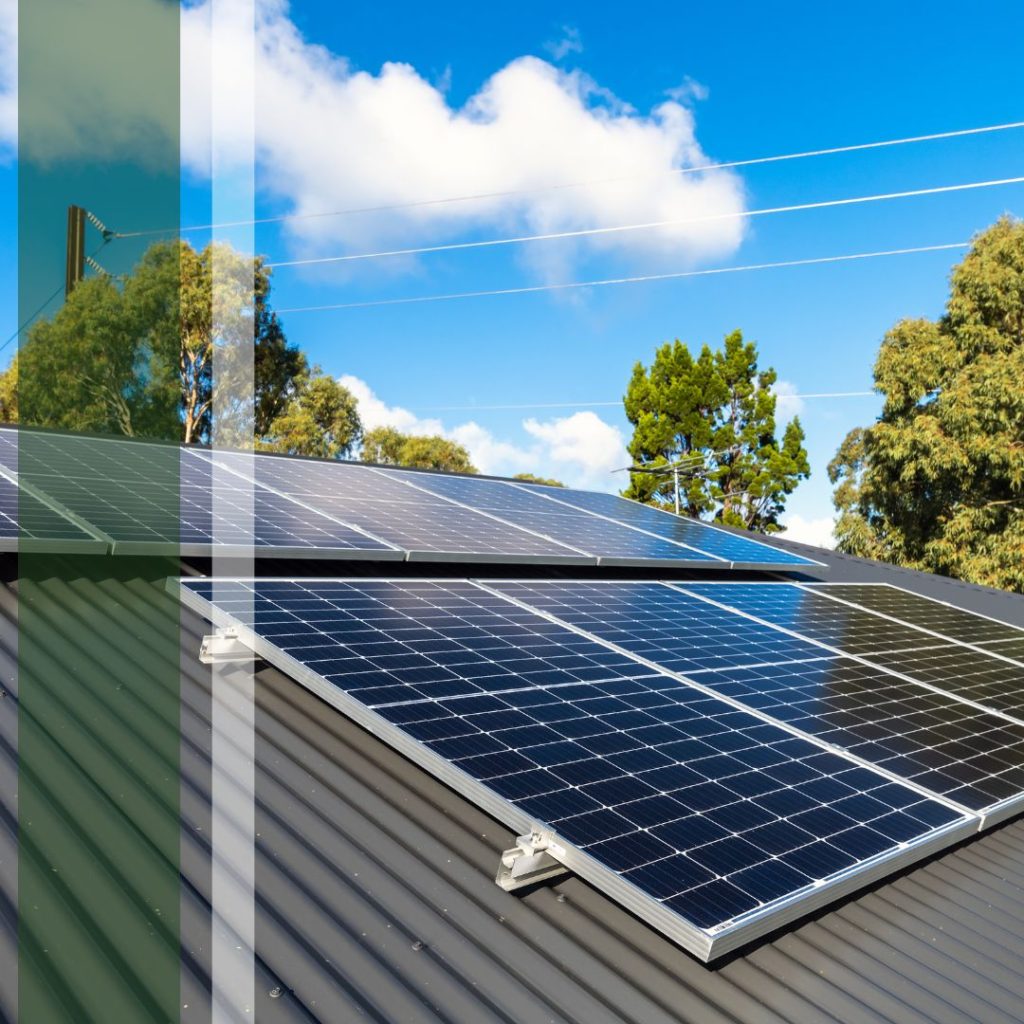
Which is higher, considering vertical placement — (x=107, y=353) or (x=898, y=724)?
(x=107, y=353)

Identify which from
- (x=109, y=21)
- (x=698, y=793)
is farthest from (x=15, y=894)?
(x=109, y=21)

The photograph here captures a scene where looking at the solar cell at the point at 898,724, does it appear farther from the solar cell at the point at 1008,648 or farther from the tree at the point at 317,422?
the tree at the point at 317,422

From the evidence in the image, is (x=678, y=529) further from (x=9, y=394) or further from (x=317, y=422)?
(x=9, y=394)

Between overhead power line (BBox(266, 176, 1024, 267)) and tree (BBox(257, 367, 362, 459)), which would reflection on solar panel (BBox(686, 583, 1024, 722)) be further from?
tree (BBox(257, 367, 362, 459))

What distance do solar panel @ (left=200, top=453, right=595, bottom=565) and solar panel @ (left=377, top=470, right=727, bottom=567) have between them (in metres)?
0.53

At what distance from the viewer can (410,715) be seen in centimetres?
565

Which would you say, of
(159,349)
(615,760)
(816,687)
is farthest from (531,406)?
(615,760)

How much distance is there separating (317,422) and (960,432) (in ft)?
124

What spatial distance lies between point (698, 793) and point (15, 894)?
12.6 feet

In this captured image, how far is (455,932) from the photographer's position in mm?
4539

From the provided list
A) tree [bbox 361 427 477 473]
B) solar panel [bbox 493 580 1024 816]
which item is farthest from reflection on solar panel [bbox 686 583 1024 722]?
tree [bbox 361 427 477 473]

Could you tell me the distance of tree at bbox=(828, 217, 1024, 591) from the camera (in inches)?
1262

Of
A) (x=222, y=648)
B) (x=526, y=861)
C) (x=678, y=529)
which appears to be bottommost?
(x=526, y=861)

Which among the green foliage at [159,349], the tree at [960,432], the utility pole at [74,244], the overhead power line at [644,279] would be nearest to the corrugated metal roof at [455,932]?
the utility pole at [74,244]
